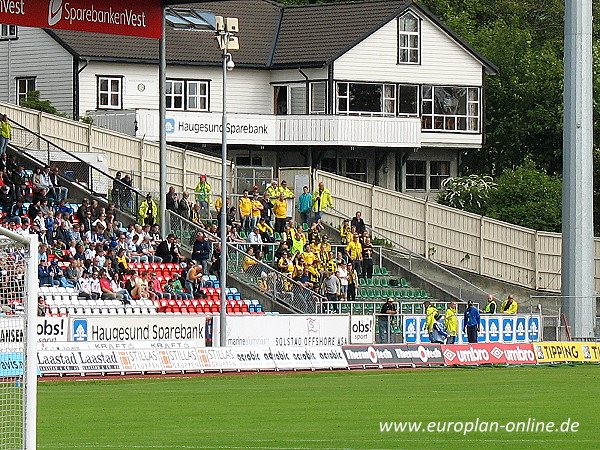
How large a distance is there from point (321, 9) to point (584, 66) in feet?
78.6

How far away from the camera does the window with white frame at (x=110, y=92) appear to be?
175ft

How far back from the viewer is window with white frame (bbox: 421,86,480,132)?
5766 centimetres

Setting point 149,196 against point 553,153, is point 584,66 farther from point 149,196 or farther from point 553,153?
point 553,153

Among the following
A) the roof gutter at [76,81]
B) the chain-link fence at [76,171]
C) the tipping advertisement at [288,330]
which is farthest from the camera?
the roof gutter at [76,81]

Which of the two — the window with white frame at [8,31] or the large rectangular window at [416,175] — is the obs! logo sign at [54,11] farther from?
the large rectangular window at [416,175]

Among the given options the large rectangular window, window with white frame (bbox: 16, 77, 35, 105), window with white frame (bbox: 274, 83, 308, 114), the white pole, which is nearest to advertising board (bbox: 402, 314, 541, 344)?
window with white frame (bbox: 274, 83, 308, 114)

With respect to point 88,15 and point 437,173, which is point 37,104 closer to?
point 88,15

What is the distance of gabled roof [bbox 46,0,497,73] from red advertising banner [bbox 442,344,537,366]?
76.0ft

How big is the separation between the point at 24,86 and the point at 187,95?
6.81 meters

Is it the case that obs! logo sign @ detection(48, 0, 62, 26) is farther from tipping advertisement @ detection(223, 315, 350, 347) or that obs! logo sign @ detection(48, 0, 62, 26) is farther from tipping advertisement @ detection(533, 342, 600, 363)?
tipping advertisement @ detection(533, 342, 600, 363)

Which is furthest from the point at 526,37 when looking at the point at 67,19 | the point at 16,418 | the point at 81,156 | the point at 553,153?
the point at 16,418

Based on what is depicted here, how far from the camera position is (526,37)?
2576 inches

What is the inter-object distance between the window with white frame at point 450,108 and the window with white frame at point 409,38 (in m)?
1.41

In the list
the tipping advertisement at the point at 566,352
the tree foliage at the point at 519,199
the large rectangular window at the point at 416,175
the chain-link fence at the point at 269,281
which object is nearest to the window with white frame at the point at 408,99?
the large rectangular window at the point at 416,175
